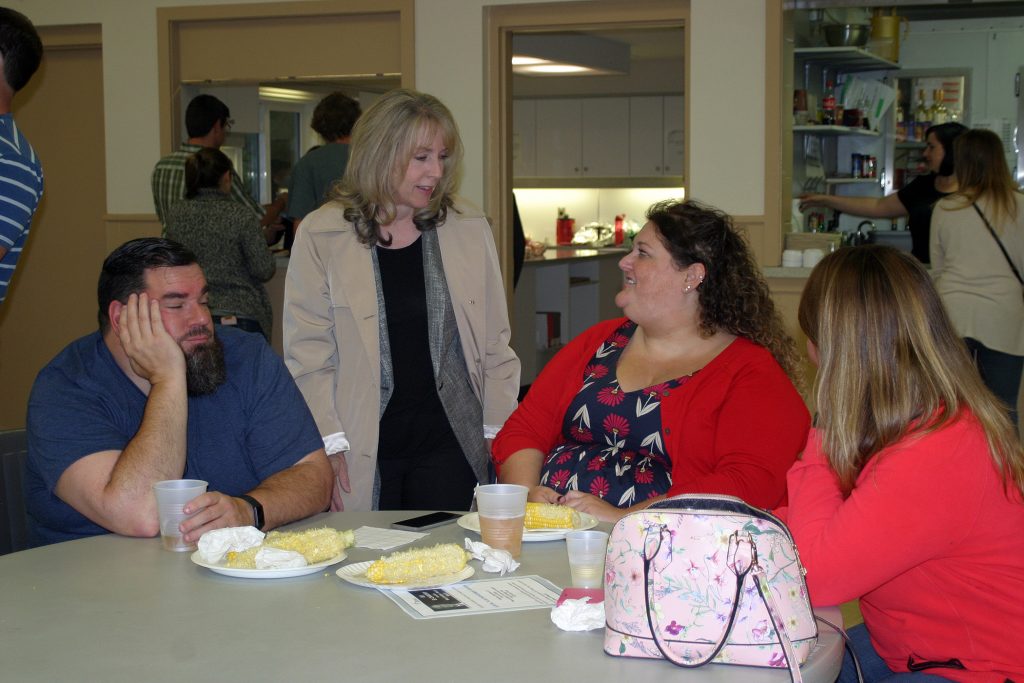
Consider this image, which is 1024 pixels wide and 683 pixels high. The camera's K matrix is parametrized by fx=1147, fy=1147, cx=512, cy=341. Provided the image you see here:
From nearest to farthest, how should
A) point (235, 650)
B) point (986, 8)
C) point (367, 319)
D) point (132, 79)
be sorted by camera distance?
1. point (235, 650)
2. point (367, 319)
3. point (132, 79)
4. point (986, 8)

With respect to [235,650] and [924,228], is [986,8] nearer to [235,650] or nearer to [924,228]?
[924,228]

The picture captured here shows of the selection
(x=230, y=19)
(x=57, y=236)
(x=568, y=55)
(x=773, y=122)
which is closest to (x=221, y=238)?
(x=230, y=19)

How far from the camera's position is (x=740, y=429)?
243 cm

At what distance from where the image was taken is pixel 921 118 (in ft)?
28.1

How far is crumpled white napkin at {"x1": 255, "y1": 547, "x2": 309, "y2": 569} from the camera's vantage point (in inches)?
69.0

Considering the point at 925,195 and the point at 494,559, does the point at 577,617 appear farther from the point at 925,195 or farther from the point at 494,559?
the point at 925,195

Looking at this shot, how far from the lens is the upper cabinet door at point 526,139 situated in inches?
431

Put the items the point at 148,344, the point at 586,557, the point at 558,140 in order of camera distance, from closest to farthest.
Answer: the point at 586,557 < the point at 148,344 < the point at 558,140

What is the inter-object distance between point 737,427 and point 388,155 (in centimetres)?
114

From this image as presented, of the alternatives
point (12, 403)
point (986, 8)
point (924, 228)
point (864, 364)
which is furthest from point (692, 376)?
point (986, 8)

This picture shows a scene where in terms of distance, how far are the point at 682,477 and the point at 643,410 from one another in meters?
0.17

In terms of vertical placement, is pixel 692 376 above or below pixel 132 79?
below

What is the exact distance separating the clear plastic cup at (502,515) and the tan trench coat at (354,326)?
1022 mm

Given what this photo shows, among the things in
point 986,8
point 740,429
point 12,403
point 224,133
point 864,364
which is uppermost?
point 986,8
